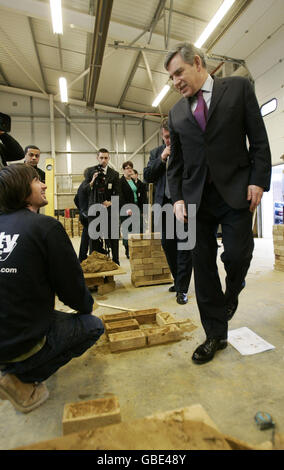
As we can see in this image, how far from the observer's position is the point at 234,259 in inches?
71.9

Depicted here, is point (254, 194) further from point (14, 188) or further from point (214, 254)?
point (14, 188)

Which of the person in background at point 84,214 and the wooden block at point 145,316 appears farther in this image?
the person in background at point 84,214

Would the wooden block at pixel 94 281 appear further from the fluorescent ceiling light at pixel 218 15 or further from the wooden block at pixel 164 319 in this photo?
the fluorescent ceiling light at pixel 218 15

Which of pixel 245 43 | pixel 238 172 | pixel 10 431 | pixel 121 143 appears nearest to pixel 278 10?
pixel 245 43

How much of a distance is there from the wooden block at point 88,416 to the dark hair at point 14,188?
99 cm

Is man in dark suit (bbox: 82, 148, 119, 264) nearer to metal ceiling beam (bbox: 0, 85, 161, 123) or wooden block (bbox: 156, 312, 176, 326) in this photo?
wooden block (bbox: 156, 312, 176, 326)

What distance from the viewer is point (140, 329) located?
222cm

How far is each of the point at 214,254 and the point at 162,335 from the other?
0.69 m

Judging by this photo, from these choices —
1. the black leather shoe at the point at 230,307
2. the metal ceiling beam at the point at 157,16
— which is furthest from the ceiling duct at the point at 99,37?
the black leather shoe at the point at 230,307

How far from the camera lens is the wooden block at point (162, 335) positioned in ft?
6.88

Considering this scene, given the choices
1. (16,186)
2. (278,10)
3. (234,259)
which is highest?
(278,10)

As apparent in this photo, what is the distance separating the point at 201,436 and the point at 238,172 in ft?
4.63

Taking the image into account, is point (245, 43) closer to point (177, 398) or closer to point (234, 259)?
point (234, 259)

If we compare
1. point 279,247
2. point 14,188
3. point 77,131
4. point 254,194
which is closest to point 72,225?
point 77,131
